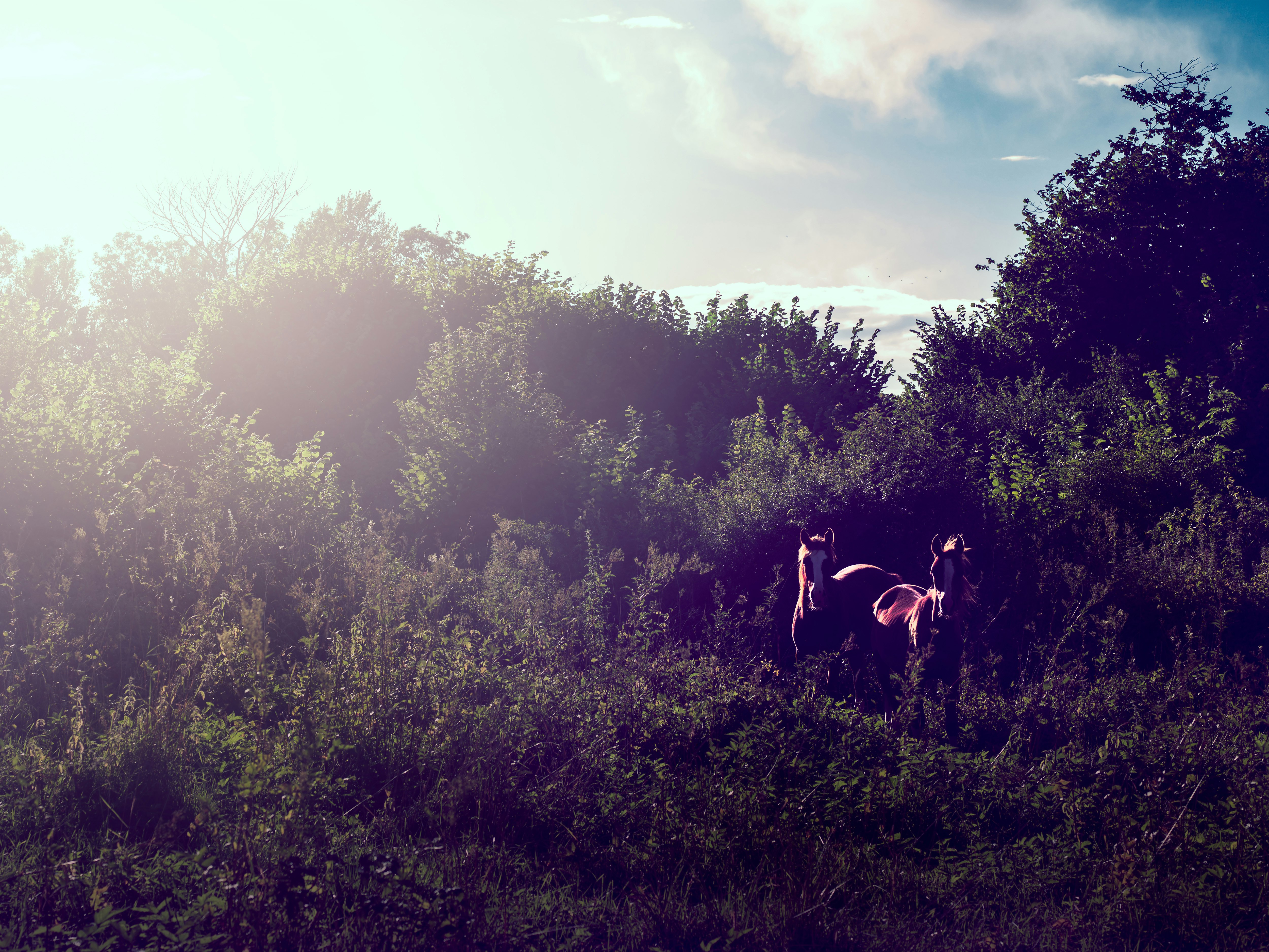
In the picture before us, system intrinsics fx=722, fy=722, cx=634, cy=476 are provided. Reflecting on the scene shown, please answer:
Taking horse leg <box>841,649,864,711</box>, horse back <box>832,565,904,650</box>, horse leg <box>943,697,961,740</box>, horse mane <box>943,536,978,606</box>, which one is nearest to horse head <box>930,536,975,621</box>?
horse mane <box>943,536,978,606</box>

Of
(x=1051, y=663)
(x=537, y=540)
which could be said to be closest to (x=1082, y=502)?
(x=1051, y=663)

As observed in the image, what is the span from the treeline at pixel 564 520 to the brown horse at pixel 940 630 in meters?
0.43

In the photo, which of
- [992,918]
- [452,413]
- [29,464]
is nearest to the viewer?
[992,918]

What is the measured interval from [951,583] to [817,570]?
4.10 feet

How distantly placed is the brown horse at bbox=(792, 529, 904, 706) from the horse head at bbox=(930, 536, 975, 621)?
906 millimetres

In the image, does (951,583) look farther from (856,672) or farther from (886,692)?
(856,672)

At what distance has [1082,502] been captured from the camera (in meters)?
9.98

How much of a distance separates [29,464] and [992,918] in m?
8.25

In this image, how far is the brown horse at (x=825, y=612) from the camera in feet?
23.0

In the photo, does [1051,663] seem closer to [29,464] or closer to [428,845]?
[428,845]

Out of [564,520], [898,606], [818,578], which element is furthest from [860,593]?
[564,520]

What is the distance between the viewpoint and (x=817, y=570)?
22.9 ft

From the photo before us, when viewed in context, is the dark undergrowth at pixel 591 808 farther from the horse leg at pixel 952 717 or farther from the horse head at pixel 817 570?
the horse head at pixel 817 570

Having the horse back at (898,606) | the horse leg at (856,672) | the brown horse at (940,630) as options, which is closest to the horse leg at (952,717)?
the brown horse at (940,630)
